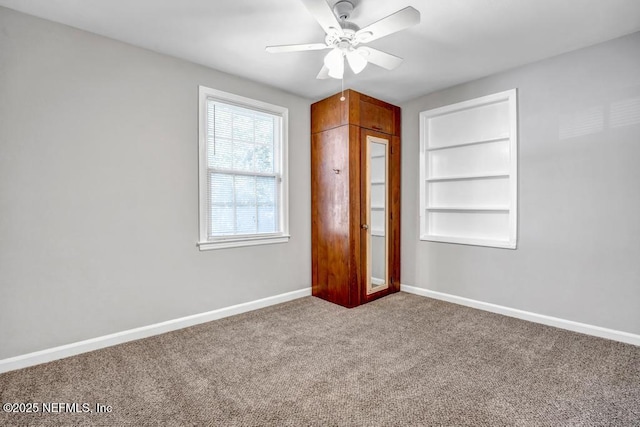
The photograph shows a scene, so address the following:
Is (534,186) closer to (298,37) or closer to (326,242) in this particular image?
(326,242)

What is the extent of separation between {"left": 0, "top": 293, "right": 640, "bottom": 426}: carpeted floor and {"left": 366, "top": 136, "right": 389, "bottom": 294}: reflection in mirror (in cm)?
94

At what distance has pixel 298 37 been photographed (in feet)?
8.63

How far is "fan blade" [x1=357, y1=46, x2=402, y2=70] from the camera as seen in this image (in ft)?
7.63

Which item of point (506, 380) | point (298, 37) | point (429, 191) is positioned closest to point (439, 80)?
point (429, 191)

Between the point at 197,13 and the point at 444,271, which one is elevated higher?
the point at 197,13

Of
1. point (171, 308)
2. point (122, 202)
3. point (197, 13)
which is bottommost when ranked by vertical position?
point (171, 308)

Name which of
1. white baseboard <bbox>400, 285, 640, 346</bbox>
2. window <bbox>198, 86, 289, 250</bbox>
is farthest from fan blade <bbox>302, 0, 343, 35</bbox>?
white baseboard <bbox>400, 285, 640, 346</bbox>

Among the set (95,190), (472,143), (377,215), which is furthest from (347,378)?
(472,143)

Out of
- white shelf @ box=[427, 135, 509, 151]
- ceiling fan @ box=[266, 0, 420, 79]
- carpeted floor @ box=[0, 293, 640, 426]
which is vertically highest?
ceiling fan @ box=[266, 0, 420, 79]

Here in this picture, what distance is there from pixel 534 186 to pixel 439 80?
1.55 m

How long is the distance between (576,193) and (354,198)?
211 centimetres

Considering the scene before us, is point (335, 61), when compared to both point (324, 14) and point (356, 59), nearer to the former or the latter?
point (356, 59)

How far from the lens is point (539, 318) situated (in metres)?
3.09

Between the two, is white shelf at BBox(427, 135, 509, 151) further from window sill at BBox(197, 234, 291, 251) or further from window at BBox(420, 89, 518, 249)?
window sill at BBox(197, 234, 291, 251)
